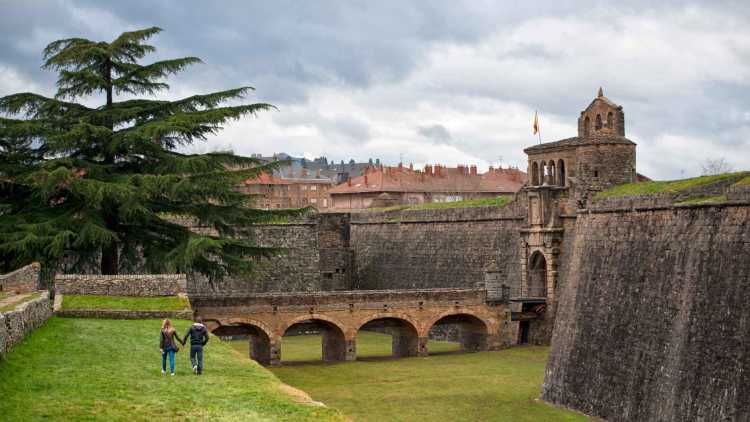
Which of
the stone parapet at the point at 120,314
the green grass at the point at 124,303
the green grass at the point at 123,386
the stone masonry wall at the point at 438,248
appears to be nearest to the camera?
the green grass at the point at 123,386

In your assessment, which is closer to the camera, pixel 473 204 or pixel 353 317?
pixel 353 317

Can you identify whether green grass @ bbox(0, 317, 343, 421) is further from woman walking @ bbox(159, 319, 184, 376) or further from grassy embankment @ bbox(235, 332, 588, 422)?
grassy embankment @ bbox(235, 332, 588, 422)

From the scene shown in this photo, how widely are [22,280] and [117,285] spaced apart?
2455 millimetres

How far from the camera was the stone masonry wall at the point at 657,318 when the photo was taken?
19.1 m

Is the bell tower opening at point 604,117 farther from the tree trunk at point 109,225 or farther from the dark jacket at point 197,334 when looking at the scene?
the dark jacket at point 197,334

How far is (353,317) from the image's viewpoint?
3556 centimetres

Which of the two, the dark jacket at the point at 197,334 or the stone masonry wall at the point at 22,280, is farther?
the stone masonry wall at the point at 22,280

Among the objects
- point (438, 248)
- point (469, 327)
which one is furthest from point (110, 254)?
point (438, 248)

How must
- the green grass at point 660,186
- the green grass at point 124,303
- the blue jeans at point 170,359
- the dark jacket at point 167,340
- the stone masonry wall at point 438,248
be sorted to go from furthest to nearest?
the stone masonry wall at point 438,248 → the green grass at point 660,186 → the green grass at point 124,303 → the blue jeans at point 170,359 → the dark jacket at point 167,340

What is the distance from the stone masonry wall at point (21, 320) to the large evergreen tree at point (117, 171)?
6.06 meters

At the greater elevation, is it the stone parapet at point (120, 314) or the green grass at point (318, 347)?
the stone parapet at point (120, 314)

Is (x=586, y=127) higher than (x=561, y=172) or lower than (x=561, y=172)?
higher

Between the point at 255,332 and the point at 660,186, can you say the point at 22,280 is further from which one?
the point at 660,186

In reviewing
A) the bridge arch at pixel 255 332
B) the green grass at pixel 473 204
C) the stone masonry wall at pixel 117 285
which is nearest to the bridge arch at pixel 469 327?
the green grass at pixel 473 204
